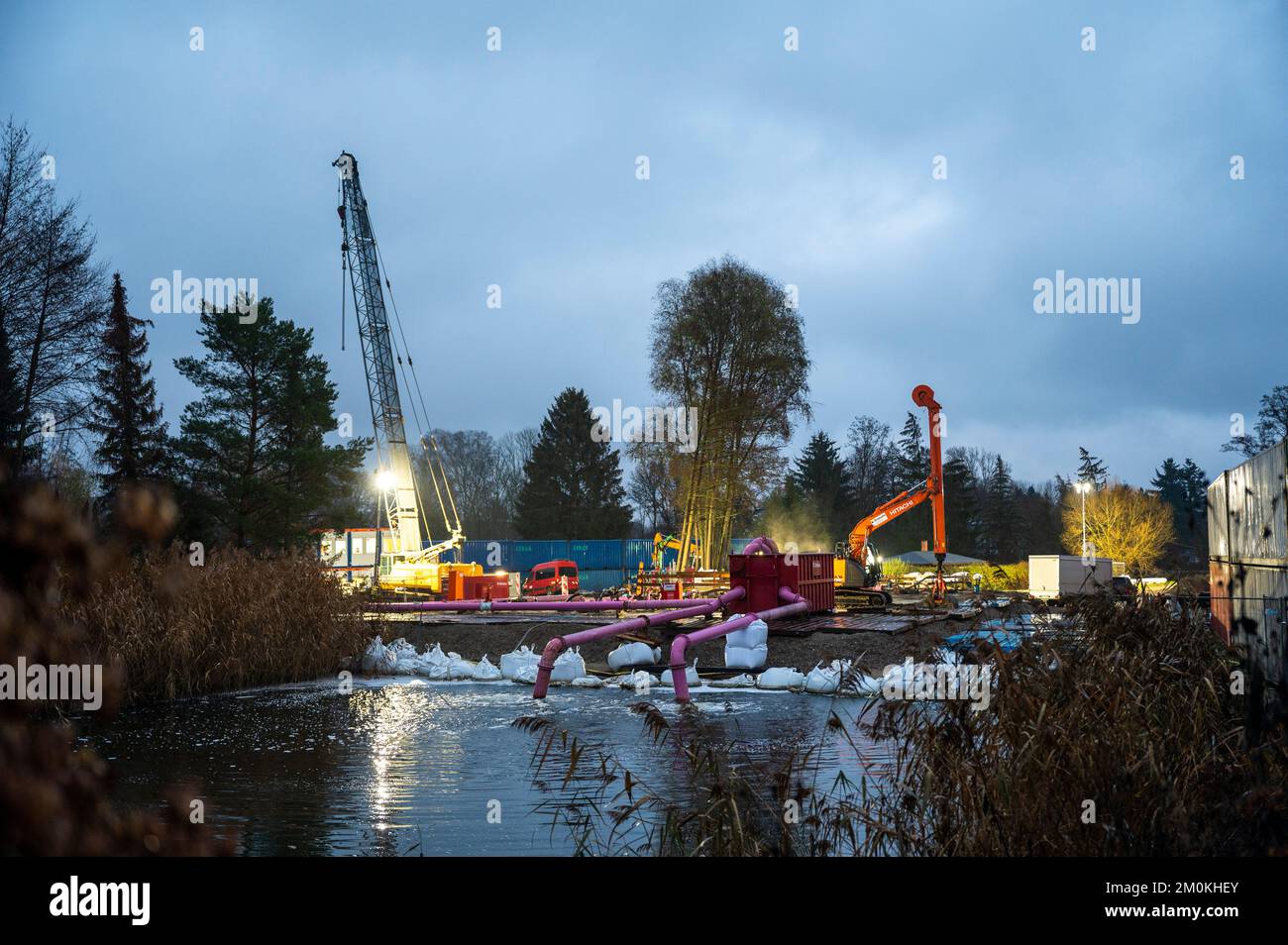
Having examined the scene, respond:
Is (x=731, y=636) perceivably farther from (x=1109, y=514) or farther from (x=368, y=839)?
(x=1109, y=514)

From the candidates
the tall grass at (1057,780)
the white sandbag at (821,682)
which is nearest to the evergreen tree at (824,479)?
the white sandbag at (821,682)

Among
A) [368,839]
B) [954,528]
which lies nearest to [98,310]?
[368,839]

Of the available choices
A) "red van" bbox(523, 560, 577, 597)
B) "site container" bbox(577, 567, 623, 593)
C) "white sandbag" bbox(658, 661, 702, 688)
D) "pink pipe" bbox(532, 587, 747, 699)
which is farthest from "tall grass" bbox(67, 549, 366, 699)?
"site container" bbox(577, 567, 623, 593)

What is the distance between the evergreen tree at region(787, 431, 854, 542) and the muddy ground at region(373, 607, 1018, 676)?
43.8 metres

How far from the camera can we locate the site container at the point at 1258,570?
227 inches

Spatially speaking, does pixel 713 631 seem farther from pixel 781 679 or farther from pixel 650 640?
pixel 650 640

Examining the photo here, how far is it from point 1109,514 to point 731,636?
1315 inches

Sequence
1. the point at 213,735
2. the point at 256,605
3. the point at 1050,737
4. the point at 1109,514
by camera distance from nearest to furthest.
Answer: the point at 1050,737
the point at 213,735
the point at 256,605
the point at 1109,514

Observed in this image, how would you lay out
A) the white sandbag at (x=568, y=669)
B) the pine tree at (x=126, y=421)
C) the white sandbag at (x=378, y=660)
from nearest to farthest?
1. the white sandbag at (x=568, y=669)
2. the white sandbag at (x=378, y=660)
3. the pine tree at (x=126, y=421)

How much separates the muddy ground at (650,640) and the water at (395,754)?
180 cm

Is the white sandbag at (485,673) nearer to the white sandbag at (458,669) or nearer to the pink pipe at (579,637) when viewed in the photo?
the white sandbag at (458,669)

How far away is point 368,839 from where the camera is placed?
626 centimetres

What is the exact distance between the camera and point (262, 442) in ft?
109
